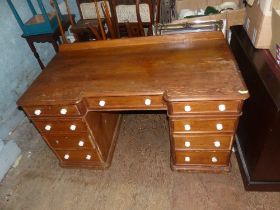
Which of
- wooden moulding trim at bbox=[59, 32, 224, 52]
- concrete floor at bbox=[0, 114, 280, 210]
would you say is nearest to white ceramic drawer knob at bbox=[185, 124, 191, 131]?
concrete floor at bbox=[0, 114, 280, 210]

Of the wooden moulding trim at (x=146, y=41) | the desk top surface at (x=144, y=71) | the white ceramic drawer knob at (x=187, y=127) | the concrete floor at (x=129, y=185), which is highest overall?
the wooden moulding trim at (x=146, y=41)

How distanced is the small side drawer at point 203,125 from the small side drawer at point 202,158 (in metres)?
0.26

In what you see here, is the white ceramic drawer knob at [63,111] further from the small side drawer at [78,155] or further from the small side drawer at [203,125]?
the small side drawer at [203,125]

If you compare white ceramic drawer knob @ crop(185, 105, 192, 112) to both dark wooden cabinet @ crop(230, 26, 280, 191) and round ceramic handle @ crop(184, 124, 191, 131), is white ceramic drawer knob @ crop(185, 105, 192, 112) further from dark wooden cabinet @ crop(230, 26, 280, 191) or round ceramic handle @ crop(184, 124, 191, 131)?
dark wooden cabinet @ crop(230, 26, 280, 191)

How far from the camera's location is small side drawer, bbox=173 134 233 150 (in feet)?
5.69

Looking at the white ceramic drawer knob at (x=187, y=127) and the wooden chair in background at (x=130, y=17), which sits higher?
the wooden chair in background at (x=130, y=17)

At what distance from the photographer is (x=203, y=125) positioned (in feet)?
5.44

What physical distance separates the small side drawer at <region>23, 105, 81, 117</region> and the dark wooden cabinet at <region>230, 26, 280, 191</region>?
1251mm

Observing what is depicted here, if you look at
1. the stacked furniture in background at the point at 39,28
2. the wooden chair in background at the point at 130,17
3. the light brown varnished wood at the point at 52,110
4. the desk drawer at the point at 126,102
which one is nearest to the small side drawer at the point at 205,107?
the desk drawer at the point at 126,102

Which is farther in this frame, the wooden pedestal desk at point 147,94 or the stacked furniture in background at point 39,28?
the stacked furniture in background at point 39,28

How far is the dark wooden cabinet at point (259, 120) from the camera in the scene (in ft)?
4.70

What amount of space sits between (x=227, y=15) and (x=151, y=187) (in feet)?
6.06

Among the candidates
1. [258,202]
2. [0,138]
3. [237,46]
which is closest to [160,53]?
[237,46]

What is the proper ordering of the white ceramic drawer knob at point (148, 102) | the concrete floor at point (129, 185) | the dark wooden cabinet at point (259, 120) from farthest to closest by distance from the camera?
the concrete floor at point (129, 185), the white ceramic drawer knob at point (148, 102), the dark wooden cabinet at point (259, 120)
